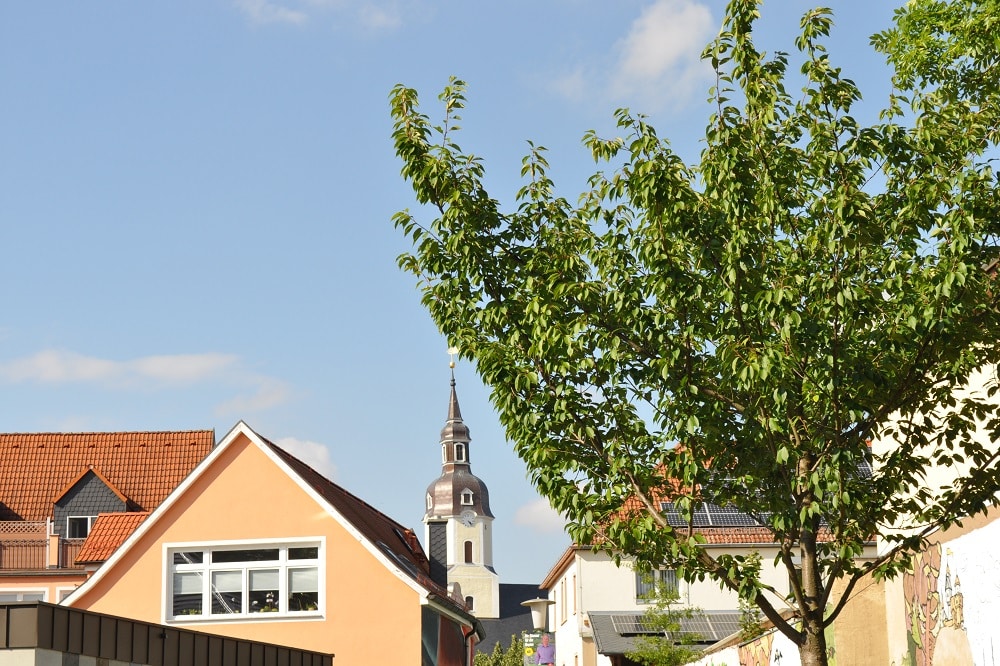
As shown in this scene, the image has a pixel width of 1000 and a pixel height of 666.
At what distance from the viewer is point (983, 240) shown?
33.3 ft

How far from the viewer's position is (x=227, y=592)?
2516cm

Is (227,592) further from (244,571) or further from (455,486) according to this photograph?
(455,486)

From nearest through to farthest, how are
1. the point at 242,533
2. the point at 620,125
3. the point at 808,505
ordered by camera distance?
the point at 808,505 → the point at 620,125 → the point at 242,533

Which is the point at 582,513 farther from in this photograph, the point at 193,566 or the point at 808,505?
the point at 193,566

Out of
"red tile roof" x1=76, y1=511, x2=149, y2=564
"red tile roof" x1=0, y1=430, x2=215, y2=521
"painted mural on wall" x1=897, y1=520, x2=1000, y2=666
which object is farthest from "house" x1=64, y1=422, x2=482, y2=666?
"red tile roof" x1=0, y1=430, x2=215, y2=521

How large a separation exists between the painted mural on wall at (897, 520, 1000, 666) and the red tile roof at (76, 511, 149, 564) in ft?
65.9

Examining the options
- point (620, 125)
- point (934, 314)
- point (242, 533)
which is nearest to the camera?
point (934, 314)

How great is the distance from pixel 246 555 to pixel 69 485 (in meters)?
19.6

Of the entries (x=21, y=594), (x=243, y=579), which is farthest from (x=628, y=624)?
(x=243, y=579)

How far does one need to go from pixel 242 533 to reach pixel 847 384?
683 inches

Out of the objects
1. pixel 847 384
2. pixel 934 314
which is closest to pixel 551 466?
pixel 847 384

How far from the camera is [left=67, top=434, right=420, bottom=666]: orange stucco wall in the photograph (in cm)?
2473

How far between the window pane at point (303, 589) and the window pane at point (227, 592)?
3.14 ft

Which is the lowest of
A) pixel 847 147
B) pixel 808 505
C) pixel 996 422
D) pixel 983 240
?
pixel 808 505
